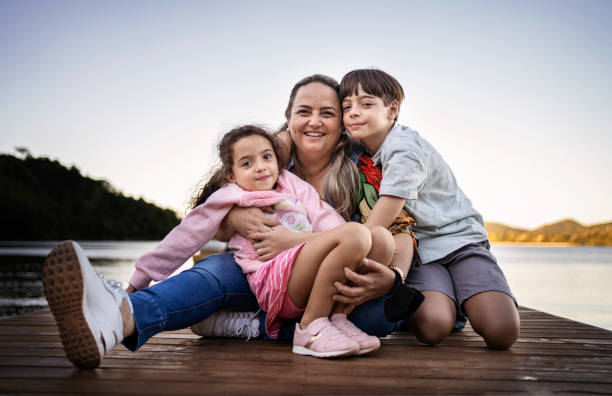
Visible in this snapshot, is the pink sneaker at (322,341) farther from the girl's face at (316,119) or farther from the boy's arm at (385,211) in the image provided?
the girl's face at (316,119)

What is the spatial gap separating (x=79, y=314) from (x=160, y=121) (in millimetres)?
21511

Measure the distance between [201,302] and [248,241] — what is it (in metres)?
0.42

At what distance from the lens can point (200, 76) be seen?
18.7 meters

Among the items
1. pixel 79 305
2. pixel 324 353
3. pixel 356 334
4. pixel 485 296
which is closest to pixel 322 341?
pixel 324 353

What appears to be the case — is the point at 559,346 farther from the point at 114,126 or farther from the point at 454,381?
the point at 114,126

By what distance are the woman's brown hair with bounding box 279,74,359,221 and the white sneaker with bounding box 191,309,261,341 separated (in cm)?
79

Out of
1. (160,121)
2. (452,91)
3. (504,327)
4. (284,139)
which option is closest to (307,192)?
(284,139)

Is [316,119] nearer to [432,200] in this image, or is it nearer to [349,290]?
[432,200]

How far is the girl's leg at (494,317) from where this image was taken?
88.7 inches

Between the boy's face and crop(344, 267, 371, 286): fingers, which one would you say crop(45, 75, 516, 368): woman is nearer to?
crop(344, 267, 371, 286): fingers

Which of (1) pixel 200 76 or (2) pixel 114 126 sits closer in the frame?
(1) pixel 200 76

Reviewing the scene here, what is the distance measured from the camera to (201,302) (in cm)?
213

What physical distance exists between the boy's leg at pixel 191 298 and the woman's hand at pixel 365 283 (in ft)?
2.00

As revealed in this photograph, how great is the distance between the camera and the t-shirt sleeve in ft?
7.50
